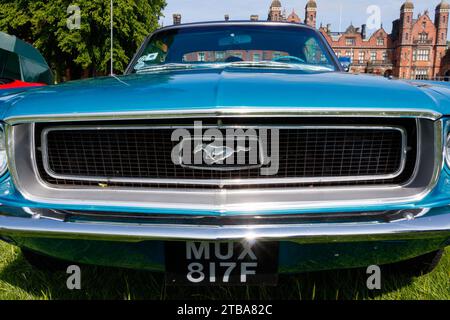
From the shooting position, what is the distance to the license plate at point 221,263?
141 cm

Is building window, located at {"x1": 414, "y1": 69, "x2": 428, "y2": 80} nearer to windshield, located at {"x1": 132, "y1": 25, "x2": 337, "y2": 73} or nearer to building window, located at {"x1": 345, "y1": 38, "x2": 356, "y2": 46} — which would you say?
building window, located at {"x1": 345, "y1": 38, "x2": 356, "y2": 46}

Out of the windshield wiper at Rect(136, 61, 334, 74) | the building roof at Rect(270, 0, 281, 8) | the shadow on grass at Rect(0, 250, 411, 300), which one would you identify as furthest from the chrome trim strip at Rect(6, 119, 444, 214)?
the building roof at Rect(270, 0, 281, 8)

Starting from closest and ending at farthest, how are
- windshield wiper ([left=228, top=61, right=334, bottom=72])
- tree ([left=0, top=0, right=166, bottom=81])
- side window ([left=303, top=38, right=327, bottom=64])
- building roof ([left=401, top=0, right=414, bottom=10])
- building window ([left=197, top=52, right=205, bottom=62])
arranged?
1. windshield wiper ([left=228, top=61, right=334, bottom=72])
2. side window ([left=303, top=38, right=327, bottom=64])
3. building window ([left=197, top=52, right=205, bottom=62])
4. tree ([left=0, top=0, right=166, bottom=81])
5. building roof ([left=401, top=0, right=414, bottom=10])

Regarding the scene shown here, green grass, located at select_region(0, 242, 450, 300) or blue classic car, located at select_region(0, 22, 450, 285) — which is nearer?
blue classic car, located at select_region(0, 22, 450, 285)

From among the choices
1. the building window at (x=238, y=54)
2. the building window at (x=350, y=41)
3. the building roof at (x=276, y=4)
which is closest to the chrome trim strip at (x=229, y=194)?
the building window at (x=238, y=54)

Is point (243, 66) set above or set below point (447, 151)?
above

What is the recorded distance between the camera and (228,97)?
4.55 feet

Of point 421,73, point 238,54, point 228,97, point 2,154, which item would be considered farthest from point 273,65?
point 421,73

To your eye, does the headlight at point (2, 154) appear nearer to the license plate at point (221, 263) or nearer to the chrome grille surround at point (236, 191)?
the chrome grille surround at point (236, 191)

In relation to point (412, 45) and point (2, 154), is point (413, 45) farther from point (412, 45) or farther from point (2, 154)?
point (2, 154)

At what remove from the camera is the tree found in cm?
2194

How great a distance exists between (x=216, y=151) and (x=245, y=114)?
19 cm
